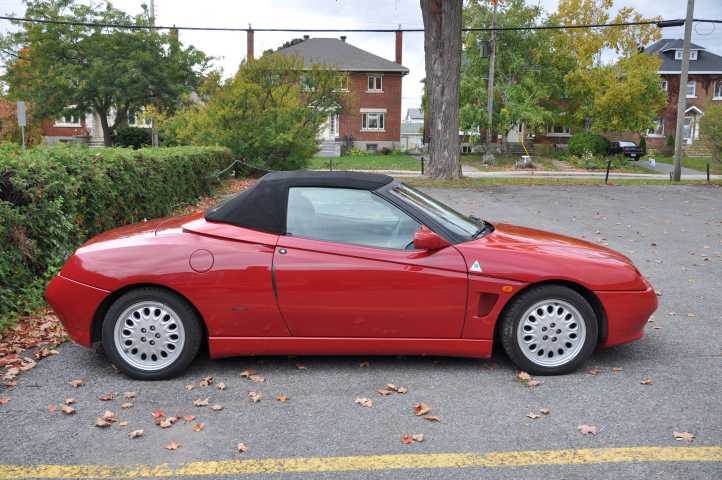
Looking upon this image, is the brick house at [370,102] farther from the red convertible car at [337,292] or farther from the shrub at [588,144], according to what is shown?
the red convertible car at [337,292]

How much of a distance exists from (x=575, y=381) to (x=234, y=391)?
233 centimetres

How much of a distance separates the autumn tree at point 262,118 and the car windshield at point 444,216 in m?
18.0

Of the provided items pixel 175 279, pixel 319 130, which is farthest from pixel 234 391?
pixel 319 130

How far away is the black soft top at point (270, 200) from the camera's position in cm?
475

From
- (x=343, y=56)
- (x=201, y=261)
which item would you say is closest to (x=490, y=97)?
(x=343, y=56)

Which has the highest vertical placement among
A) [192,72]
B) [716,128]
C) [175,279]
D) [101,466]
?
[192,72]

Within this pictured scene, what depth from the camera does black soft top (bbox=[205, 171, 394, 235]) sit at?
4.75 meters

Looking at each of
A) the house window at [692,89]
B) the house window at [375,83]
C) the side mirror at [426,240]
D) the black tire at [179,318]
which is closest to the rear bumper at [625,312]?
the side mirror at [426,240]

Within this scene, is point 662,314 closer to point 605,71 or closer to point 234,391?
point 234,391

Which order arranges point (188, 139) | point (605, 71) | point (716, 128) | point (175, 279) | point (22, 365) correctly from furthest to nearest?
1. point (605, 71)
2. point (716, 128)
3. point (188, 139)
4. point (22, 365)
5. point (175, 279)

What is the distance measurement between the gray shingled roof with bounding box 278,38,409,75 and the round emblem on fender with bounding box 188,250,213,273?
48.2 m

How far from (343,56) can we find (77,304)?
51365 millimetres

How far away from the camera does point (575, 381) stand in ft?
15.2

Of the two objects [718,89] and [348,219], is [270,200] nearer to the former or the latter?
[348,219]
